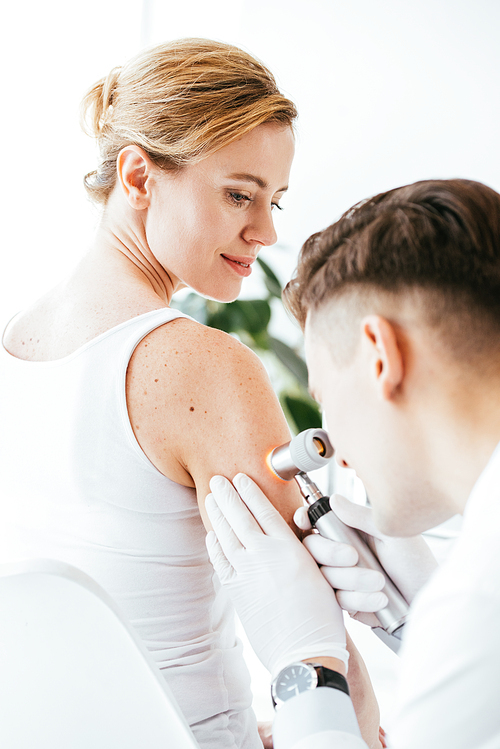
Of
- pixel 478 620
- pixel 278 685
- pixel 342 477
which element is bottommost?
pixel 342 477

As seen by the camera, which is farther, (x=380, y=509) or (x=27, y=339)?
(x=27, y=339)

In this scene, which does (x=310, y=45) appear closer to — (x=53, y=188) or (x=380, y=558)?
(x=53, y=188)

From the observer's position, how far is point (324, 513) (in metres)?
0.84

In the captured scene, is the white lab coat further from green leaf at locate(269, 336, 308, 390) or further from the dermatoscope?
green leaf at locate(269, 336, 308, 390)

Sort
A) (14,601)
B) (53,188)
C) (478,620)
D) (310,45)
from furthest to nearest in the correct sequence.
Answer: (310,45) < (53,188) < (14,601) < (478,620)

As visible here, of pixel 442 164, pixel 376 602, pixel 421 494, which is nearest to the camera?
pixel 421 494

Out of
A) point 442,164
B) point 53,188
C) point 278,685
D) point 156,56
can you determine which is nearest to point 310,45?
point 442,164

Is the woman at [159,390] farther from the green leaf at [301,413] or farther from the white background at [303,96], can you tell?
the green leaf at [301,413]

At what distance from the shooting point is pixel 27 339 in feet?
3.19

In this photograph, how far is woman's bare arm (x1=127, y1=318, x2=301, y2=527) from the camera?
2.69 ft

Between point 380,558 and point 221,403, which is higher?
point 221,403

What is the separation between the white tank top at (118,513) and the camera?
0.83 meters

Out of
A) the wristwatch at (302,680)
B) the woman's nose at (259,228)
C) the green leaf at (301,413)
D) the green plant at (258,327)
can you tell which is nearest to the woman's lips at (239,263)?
the woman's nose at (259,228)

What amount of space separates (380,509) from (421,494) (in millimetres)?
56
